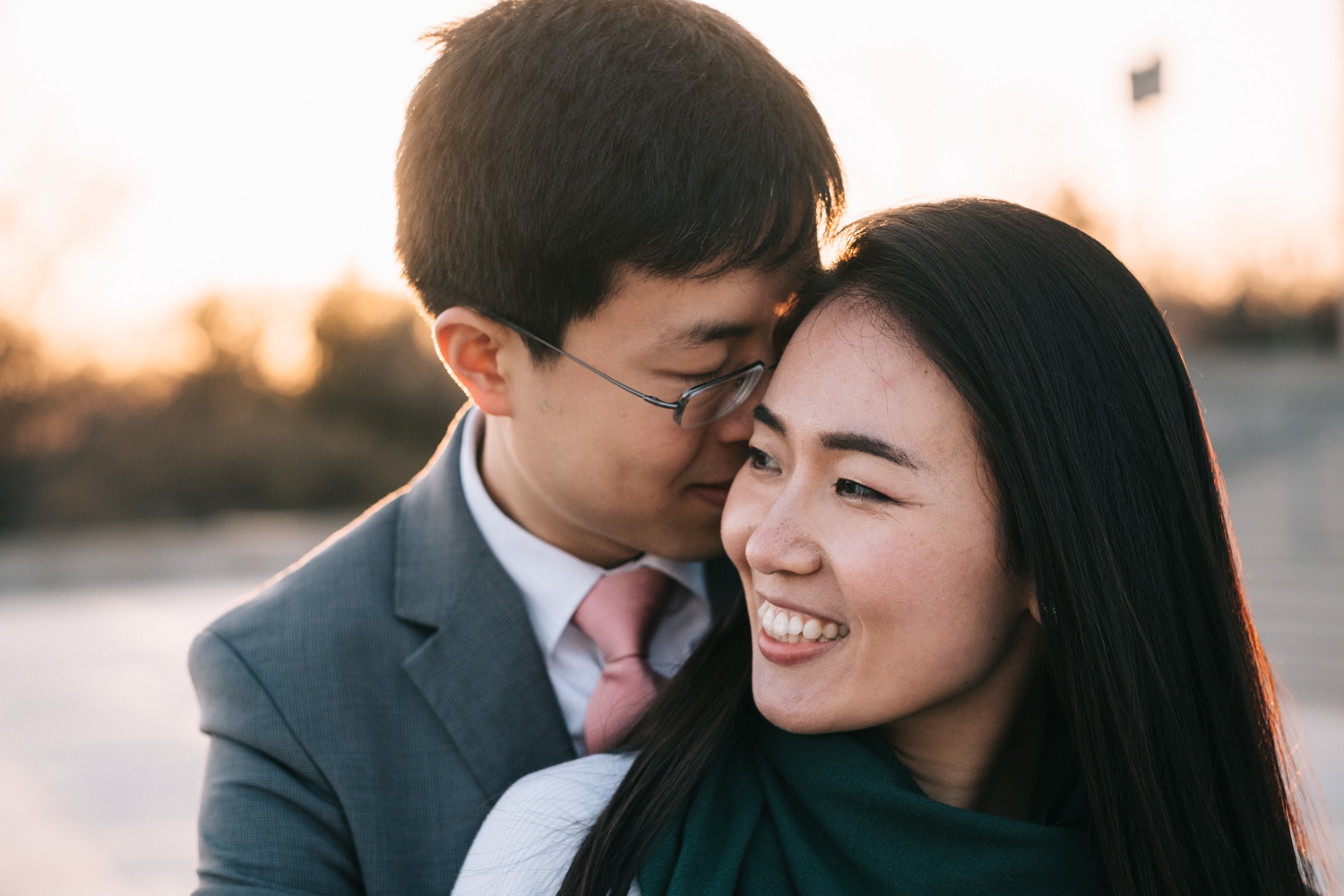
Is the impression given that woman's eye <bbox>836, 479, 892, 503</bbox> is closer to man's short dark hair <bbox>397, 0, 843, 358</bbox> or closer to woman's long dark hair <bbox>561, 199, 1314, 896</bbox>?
woman's long dark hair <bbox>561, 199, 1314, 896</bbox>

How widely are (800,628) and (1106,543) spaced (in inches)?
19.2

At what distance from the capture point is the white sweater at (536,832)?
5.84ft

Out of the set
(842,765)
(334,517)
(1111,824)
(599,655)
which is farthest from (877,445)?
(334,517)

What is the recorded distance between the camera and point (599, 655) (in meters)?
2.40

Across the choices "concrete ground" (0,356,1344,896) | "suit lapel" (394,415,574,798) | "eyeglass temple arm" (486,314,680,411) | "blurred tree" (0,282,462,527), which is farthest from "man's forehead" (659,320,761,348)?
"blurred tree" (0,282,462,527)

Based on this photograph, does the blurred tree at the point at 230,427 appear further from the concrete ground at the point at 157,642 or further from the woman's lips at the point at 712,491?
the woman's lips at the point at 712,491

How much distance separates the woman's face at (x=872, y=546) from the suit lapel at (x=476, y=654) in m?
0.57

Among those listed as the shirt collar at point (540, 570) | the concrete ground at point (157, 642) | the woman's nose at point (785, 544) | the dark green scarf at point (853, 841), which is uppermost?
the woman's nose at point (785, 544)

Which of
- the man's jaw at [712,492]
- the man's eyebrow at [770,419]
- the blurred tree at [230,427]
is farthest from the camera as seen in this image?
the blurred tree at [230,427]

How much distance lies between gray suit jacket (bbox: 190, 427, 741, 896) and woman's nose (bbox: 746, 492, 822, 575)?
70 cm

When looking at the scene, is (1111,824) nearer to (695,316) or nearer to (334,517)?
(695,316)

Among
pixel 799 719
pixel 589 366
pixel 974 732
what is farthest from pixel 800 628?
pixel 589 366

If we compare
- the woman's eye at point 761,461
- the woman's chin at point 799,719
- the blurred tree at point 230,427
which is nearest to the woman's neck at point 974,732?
the woman's chin at point 799,719

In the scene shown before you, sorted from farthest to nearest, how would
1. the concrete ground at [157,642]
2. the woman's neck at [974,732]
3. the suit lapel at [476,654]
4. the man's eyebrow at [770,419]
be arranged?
the concrete ground at [157,642] → the suit lapel at [476,654] → the woman's neck at [974,732] → the man's eyebrow at [770,419]
